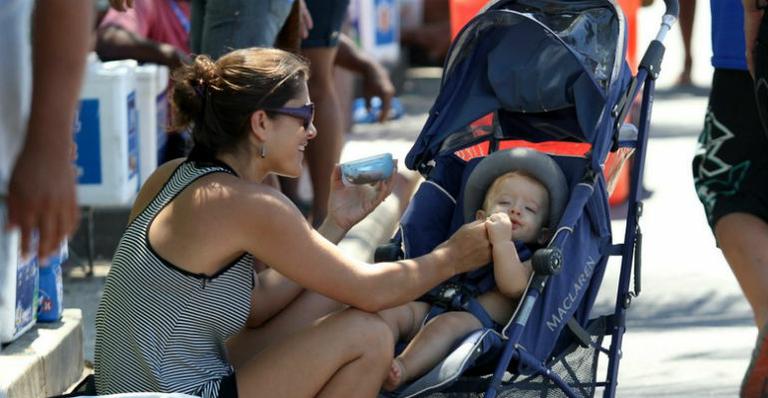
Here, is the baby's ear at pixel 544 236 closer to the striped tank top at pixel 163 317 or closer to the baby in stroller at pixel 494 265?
the baby in stroller at pixel 494 265

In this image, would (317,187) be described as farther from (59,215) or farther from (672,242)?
(59,215)

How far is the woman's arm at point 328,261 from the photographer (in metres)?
3.62

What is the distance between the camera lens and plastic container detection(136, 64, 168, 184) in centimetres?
642

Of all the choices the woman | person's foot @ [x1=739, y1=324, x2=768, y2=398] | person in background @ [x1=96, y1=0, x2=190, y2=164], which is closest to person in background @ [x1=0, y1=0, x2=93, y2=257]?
the woman

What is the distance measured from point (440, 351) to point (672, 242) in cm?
Answer: 356

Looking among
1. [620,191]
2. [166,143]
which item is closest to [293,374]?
[166,143]

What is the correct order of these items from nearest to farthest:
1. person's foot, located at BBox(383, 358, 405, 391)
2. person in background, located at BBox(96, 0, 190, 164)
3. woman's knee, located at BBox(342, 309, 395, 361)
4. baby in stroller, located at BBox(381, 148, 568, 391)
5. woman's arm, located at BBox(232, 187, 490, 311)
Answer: woman's arm, located at BBox(232, 187, 490, 311) < woman's knee, located at BBox(342, 309, 395, 361) < person's foot, located at BBox(383, 358, 405, 391) < baby in stroller, located at BBox(381, 148, 568, 391) < person in background, located at BBox(96, 0, 190, 164)

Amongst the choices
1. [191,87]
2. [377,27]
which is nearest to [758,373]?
[191,87]

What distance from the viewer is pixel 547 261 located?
3889 mm

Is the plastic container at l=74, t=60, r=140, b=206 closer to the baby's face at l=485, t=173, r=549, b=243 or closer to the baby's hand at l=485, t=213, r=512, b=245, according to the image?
the baby's face at l=485, t=173, r=549, b=243

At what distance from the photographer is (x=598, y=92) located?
4258 mm

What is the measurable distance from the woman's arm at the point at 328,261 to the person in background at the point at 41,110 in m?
1.20

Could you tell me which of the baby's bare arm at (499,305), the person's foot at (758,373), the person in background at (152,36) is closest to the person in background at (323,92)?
the person in background at (152,36)

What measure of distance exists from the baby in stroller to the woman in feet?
0.58
